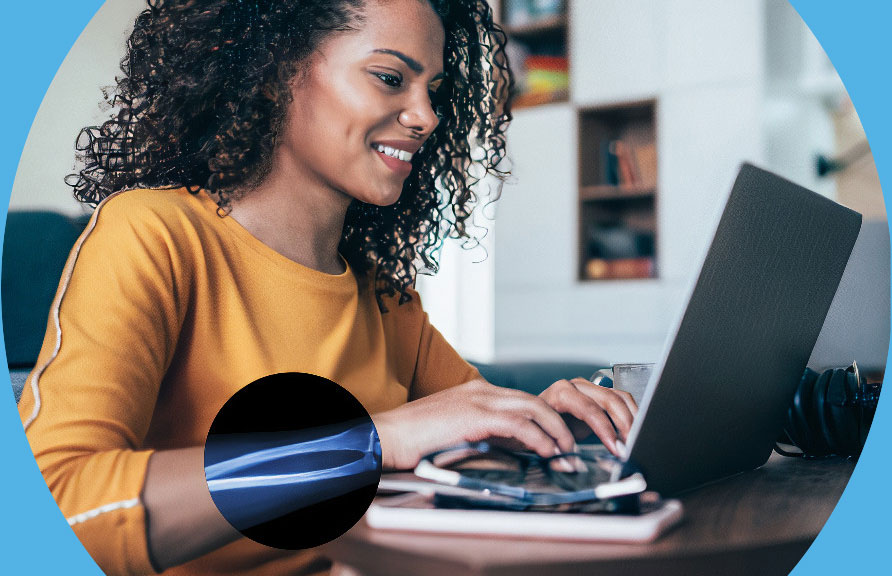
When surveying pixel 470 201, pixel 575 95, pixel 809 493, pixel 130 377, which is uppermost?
pixel 575 95

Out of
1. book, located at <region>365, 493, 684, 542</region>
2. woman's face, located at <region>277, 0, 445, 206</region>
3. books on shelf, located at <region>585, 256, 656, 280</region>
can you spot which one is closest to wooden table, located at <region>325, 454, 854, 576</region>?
book, located at <region>365, 493, 684, 542</region>

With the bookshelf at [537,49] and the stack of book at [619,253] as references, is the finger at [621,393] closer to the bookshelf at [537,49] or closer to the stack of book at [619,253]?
the stack of book at [619,253]

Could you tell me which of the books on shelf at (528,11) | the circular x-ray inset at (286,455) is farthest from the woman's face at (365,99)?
the circular x-ray inset at (286,455)

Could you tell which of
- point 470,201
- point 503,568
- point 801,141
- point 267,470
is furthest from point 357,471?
point 801,141

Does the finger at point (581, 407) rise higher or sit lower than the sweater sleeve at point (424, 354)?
lower

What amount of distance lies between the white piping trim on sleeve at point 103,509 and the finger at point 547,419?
13.3 inches

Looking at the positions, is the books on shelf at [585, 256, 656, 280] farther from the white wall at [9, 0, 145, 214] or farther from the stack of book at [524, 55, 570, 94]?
the white wall at [9, 0, 145, 214]

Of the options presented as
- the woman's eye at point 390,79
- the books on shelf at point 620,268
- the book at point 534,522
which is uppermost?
the woman's eye at point 390,79

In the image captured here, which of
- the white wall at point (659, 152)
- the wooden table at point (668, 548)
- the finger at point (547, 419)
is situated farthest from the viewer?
the white wall at point (659, 152)

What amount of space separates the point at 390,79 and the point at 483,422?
1.13ft

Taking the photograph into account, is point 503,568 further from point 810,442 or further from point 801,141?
point 801,141

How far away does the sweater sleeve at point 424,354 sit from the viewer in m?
0.85

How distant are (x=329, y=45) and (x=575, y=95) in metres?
0.27

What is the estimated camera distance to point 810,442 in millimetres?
920
